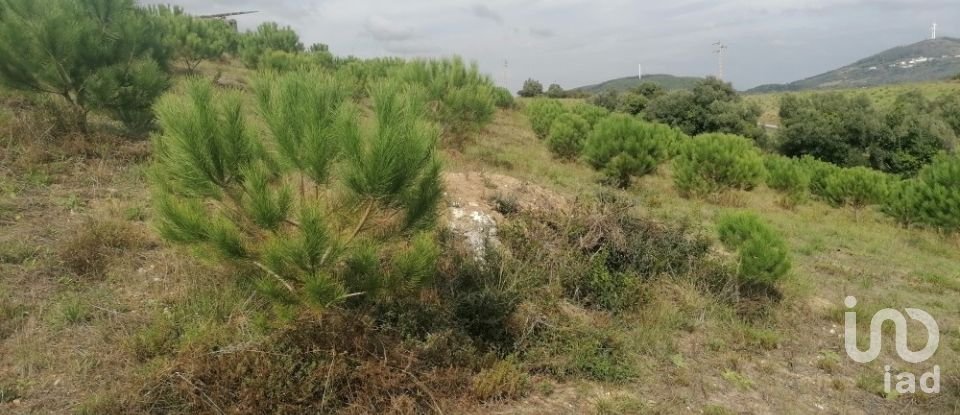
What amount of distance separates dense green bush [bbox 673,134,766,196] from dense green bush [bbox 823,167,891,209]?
3.03m

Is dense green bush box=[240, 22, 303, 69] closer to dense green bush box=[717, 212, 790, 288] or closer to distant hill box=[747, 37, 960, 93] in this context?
dense green bush box=[717, 212, 790, 288]

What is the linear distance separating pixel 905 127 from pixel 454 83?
25169mm

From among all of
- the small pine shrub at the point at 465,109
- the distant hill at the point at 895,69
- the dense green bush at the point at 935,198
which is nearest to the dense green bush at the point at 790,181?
the dense green bush at the point at 935,198

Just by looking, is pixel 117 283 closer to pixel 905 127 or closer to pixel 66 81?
pixel 66 81

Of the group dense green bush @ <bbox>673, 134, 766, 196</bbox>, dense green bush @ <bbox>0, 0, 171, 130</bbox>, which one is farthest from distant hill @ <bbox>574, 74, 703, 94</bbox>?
dense green bush @ <bbox>0, 0, 171, 130</bbox>

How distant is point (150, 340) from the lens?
3.43 meters

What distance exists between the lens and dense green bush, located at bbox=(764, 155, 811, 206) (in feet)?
46.1

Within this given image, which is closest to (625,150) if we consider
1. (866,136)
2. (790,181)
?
(790,181)

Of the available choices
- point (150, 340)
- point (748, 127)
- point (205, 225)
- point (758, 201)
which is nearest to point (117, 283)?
point (150, 340)

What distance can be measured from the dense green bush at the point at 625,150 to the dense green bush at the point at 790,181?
370 centimetres

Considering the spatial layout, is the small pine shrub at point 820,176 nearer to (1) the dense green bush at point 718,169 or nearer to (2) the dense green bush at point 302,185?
(1) the dense green bush at point 718,169

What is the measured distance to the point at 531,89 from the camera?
2045 inches

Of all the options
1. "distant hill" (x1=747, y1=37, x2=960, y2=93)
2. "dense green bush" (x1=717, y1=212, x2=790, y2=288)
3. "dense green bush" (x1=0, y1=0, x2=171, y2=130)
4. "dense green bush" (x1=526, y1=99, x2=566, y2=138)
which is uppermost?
"distant hill" (x1=747, y1=37, x2=960, y2=93)

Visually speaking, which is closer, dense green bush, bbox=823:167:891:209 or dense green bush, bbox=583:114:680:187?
dense green bush, bbox=583:114:680:187
